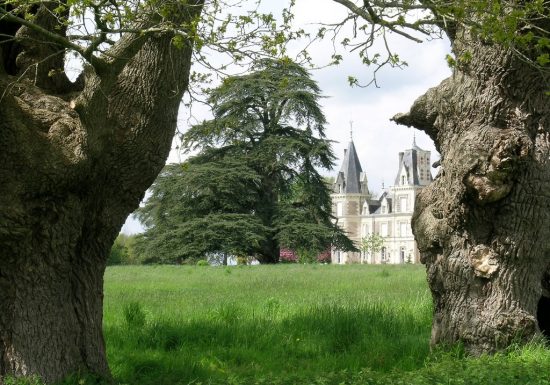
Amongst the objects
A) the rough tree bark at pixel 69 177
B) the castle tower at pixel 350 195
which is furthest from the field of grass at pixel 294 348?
the castle tower at pixel 350 195

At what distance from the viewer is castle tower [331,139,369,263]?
13074cm

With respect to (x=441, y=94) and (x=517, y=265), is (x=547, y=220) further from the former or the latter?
(x=441, y=94)

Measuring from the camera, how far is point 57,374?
828cm

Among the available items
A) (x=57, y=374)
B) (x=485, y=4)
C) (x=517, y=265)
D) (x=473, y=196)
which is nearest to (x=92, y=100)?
(x=57, y=374)

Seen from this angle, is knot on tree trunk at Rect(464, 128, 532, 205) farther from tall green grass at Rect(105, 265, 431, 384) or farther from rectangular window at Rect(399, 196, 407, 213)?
rectangular window at Rect(399, 196, 407, 213)

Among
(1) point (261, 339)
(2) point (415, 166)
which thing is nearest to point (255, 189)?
(1) point (261, 339)

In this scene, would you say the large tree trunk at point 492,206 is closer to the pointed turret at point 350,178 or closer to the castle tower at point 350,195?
the castle tower at point 350,195

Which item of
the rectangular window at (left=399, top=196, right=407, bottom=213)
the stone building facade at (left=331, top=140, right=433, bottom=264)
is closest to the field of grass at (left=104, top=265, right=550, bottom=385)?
the stone building facade at (left=331, top=140, right=433, bottom=264)

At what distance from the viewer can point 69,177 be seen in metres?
8.03

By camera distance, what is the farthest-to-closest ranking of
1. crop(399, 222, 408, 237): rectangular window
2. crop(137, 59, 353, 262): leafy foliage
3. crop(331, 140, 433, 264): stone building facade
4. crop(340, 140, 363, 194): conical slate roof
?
crop(340, 140, 363, 194): conical slate roof
crop(399, 222, 408, 237): rectangular window
crop(331, 140, 433, 264): stone building facade
crop(137, 59, 353, 262): leafy foliage

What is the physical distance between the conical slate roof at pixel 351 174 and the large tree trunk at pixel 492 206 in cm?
11656

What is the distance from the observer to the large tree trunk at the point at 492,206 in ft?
32.0

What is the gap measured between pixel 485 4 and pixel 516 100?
3613mm

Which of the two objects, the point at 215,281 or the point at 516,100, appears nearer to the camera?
the point at 516,100
